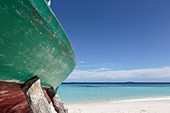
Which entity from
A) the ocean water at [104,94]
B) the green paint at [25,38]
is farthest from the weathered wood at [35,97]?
the ocean water at [104,94]

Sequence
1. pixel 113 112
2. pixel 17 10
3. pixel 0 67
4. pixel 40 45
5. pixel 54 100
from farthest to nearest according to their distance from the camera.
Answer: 1. pixel 113 112
2. pixel 54 100
3. pixel 40 45
4. pixel 0 67
5. pixel 17 10

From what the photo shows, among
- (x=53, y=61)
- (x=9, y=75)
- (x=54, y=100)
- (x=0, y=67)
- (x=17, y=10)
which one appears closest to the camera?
(x=17, y=10)

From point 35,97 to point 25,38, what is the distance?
0.68 meters

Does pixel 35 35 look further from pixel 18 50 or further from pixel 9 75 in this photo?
pixel 9 75

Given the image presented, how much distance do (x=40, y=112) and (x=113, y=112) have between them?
18.6 feet

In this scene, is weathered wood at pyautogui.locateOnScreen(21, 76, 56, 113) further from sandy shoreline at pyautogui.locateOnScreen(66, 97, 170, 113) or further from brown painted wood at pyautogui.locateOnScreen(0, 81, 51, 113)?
sandy shoreline at pyautogui.locateOnScreen(66, 97, 170, 113)

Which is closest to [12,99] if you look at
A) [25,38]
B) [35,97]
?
[35,97]

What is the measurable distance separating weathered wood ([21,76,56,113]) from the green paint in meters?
0.09

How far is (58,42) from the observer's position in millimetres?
1494

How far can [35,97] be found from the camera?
125 centimetres

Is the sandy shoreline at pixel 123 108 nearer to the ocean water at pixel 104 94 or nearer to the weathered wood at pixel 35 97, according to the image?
the ocean water at pixel 104 94

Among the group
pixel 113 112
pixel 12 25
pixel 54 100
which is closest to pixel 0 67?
pixel 12 25

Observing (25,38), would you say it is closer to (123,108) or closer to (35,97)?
(35,97)

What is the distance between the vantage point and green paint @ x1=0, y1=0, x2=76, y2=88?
928mm
